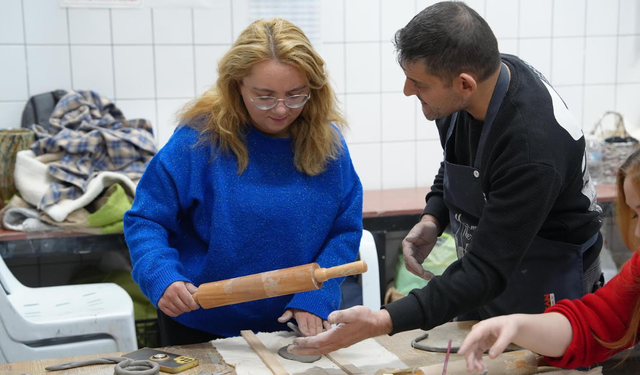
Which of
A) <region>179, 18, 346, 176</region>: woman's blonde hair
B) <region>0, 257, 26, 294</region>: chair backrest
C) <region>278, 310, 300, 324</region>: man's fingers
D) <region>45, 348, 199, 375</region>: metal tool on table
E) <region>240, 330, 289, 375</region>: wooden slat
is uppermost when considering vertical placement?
<region>179, 18, 346, 176</region>: woman's blonde hair

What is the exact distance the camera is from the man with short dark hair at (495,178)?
1.57 meters

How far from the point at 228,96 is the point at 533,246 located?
0.92 metres

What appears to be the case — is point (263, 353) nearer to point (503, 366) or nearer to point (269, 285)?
point (269, 285)

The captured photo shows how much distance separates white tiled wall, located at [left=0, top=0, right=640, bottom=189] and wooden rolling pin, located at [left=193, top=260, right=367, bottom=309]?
6.16 feet

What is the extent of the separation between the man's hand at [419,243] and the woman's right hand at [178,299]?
25.6 inches

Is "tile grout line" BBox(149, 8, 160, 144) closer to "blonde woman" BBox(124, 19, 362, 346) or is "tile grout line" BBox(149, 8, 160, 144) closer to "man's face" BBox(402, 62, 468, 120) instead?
"blonde woman" BBox(124, 19, 362, 346)

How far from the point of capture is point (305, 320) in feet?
6.17

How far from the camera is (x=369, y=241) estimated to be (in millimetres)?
3041

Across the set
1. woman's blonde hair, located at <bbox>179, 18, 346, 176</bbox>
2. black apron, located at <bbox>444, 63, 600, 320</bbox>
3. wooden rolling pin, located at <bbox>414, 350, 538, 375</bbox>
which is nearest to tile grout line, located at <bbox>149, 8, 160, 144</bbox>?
woman's blonde hair, located at <bbox>179, 18, 346, 176</bbox>

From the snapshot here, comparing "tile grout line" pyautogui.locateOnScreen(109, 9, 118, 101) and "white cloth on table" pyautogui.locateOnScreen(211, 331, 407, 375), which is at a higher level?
Answer: "tile grout line" pyautogui.locateOnScreen(109, 9, 118, 101)

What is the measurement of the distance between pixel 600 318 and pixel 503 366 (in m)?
0.26

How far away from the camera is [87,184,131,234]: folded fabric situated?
3076 millimetres

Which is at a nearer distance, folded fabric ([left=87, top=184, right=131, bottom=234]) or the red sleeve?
the red sleeve

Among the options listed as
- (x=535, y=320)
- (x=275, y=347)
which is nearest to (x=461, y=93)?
(x=535, y=320)
